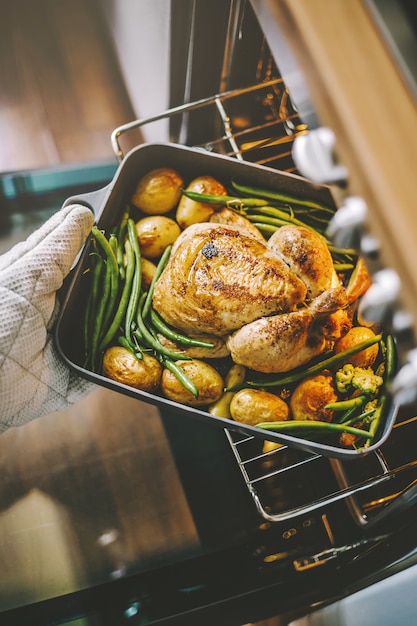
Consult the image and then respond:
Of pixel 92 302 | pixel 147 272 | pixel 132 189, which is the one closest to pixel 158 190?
pixel 132 189

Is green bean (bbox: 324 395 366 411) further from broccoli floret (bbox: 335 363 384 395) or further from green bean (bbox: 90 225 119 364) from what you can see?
green bean (bbox: 90 225 119 364)

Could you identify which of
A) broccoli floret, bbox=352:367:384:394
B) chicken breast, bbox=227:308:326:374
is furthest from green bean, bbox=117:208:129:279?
broccoli floret, bbox=352:367:384:394

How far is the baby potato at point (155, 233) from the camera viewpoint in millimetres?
1241

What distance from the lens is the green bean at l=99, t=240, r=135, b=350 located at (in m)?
1.17

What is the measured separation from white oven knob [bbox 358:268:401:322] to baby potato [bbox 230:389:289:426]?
1.91ft

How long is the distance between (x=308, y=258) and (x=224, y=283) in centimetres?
20

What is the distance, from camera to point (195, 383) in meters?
1.10

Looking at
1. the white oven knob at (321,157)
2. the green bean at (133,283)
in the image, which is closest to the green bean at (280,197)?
the green bean at (133,283)

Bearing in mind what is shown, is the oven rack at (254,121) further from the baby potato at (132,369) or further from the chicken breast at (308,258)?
the baby potato at (132,369)

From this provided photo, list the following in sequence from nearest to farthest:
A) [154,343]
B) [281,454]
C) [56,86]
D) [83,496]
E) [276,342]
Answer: [276,342] → [154,343] → [281,454] → [83,496] → [56,86]

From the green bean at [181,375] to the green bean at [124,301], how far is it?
→ 14 centimetres

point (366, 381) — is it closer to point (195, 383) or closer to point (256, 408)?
point (256, 408)

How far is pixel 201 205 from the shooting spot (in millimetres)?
1256

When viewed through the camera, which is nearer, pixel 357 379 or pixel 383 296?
pixel 383 296
